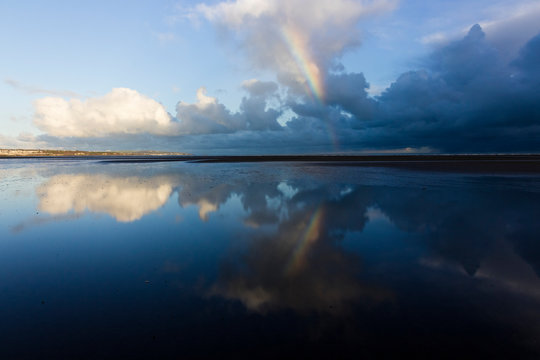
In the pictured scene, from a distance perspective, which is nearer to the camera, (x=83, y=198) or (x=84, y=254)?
(x=84, y=254)

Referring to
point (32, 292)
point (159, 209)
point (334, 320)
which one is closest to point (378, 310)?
point (334, 320)

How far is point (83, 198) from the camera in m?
20.9

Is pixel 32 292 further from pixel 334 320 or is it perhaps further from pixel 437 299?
pixel 437 299

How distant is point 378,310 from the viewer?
20.0 ft

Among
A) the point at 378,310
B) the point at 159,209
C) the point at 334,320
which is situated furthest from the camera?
the point at 159,209

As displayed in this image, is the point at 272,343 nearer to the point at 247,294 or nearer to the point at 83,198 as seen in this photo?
the point at 247,294

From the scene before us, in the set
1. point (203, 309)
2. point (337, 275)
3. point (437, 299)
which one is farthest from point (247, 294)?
point (437, 299)

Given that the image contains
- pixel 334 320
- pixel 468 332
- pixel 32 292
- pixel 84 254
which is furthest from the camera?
pixel 84 254

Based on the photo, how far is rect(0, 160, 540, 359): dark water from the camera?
5.09 m

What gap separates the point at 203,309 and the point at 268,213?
9.88m

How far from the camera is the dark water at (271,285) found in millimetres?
5094

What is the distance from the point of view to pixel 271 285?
7297mm

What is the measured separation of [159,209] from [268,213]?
673cm

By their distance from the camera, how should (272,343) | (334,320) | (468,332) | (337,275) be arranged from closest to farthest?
(272,343)
(468,332)
(334,320)
(337,275)
